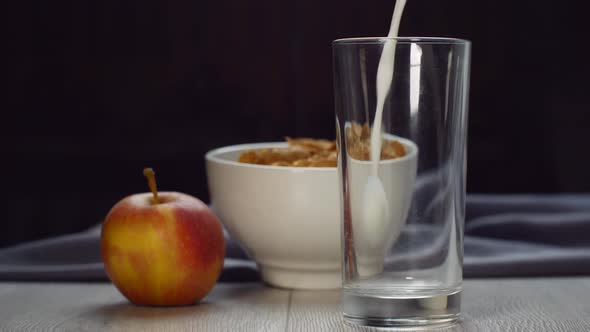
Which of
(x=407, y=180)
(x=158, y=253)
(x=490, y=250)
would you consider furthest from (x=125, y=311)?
(x=490, y=250)

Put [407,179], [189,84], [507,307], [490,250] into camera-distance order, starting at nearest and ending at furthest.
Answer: [407,179] → [507,307] → [490,250] → [189,84]

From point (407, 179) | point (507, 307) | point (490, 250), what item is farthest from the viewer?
point (490, 250)

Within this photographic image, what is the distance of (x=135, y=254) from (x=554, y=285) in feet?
1.40

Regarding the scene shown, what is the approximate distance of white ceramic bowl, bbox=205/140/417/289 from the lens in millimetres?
842

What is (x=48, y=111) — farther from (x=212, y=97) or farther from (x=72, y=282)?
(x=72, y=282)

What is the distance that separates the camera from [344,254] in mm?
691

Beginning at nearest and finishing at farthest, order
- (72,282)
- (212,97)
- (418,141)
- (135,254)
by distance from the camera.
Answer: (418,141)
(135,254)
(72,282)
(212,97)

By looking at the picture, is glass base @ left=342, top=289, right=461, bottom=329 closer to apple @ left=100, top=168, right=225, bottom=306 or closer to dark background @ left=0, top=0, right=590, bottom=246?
apple @ left=100, top=168, right=225, bottom=306

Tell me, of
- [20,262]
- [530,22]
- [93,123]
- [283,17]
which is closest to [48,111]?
[93,123]

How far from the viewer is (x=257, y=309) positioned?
2.56 ft

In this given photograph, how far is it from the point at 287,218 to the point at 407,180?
0.69ft

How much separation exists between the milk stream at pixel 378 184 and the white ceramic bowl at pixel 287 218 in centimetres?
17

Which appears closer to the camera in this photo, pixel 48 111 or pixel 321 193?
pixel 321 193

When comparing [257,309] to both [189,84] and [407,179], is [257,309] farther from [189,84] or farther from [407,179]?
[189,84]
